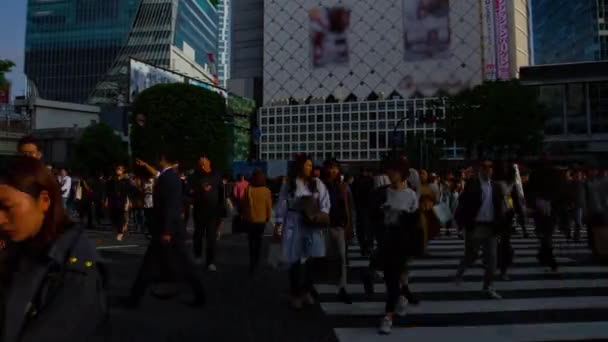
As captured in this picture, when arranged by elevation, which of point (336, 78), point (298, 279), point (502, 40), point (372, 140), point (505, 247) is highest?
point (336, 78)

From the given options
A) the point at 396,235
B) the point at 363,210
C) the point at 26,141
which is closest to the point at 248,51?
the point at 363,210

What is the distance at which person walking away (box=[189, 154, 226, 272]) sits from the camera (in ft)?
25.2

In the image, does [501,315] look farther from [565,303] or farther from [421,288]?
[421,288]

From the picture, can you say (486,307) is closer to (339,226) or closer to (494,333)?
(494,333)

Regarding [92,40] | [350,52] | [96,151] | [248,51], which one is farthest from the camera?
[248,51]

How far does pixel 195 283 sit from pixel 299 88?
8366 cm

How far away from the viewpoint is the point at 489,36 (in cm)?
6359

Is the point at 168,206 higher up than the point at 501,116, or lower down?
lower down

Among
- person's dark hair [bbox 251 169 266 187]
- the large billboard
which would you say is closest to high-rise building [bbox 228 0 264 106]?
the large billboard

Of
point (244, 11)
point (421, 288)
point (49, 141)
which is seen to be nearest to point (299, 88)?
point (244, 11)

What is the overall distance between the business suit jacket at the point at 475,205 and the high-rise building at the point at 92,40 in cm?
8852

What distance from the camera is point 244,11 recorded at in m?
94.8

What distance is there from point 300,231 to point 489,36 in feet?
216

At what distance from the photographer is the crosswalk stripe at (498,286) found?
6488mm
